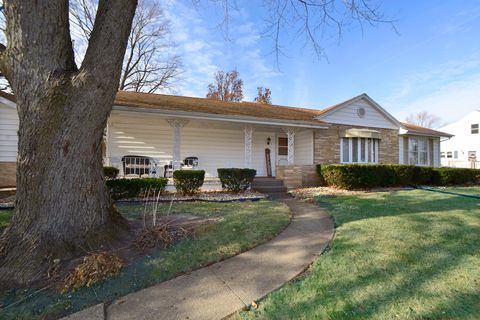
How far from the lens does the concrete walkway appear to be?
2385 mm

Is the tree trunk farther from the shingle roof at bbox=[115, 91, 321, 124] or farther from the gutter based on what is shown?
the shingle roof at bbox=[115, 91, 321, 124]

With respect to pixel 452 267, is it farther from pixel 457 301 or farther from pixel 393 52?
pixel 393 52

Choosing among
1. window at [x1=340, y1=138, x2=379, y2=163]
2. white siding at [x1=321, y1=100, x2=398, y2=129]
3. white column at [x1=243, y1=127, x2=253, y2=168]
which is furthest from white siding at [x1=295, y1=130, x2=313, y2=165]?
Answer: white column at [x1=243, y1=127, x2=253, y2=168]

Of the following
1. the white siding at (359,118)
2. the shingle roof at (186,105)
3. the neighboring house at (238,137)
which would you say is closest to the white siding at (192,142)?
the neighboring house at (238,137)

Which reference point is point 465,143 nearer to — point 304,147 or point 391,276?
point 304,147

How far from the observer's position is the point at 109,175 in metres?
8.49

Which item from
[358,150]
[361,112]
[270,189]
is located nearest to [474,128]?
[361,112]

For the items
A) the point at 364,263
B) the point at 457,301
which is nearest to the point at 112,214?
the point at 364,263

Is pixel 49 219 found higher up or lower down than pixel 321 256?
higher up

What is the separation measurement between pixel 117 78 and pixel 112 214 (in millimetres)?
2109

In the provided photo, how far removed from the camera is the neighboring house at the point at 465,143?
2733cm

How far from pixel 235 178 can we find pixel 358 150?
302 inches

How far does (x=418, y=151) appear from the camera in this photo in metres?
15.3

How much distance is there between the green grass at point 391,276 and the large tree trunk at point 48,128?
267 centimetres
